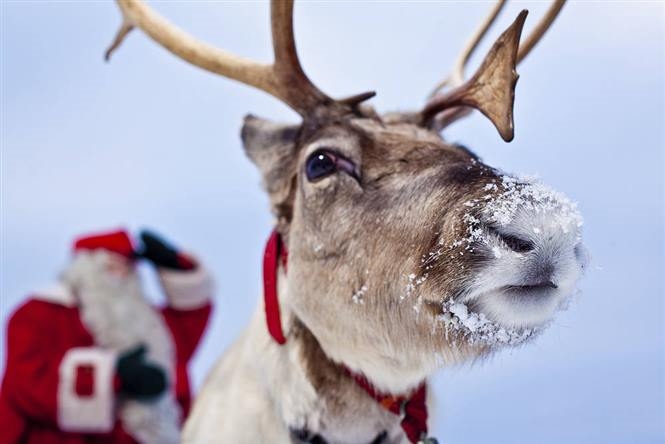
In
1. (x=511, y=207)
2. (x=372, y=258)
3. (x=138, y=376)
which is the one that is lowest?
(x=138, y=376)

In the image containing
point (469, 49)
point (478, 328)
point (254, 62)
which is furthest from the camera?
point (469, 49)

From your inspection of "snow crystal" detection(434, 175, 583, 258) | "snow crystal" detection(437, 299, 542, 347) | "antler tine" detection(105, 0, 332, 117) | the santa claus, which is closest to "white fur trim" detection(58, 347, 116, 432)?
the santa claus

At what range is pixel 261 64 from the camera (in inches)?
119

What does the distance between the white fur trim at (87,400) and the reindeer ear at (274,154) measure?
A: 55.6 inches

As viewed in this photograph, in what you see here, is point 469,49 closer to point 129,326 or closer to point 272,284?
point 272,284

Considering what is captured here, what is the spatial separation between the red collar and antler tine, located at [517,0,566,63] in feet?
4.25

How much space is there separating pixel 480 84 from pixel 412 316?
2.66ft

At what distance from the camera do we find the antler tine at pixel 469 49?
11.6 feet

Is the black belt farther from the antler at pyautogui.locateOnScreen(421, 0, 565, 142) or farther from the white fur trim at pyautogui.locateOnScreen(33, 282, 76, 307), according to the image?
the white fur trim at pyautogui.locateOnScreen(33, 282, 76, 307)

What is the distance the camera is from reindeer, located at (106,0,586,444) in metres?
2.00

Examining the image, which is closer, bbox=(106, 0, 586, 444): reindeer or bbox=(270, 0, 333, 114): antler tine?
bbox=(106, 0, 586, 444): reindeer

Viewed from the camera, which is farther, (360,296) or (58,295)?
(58,295)

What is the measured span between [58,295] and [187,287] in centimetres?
69

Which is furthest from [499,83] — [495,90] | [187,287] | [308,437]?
[187,287]
